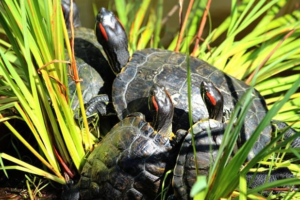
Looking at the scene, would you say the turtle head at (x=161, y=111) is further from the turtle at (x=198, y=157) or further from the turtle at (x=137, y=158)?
the turtle at (x=198, y=157)

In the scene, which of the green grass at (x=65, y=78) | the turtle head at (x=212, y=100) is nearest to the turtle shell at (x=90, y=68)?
the green grass at (x=65, y=78)

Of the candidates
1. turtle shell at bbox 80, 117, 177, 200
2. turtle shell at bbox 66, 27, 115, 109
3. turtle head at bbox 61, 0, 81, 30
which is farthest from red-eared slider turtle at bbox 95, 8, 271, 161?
turtle head at bbox 61, 0, 81, 30

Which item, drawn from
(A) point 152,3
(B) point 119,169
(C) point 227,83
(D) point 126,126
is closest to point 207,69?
(C) point 227,83

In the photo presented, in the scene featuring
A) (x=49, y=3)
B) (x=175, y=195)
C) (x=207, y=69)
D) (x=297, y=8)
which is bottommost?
(x=175, y=195)

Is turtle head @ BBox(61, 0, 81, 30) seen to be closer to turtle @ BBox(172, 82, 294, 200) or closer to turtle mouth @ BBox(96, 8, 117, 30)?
turtle mouth @ BBox(96, 8, 117, 30)

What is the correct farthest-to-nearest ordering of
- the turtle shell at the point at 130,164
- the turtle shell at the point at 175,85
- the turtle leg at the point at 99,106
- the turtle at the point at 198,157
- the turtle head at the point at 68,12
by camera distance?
1. the turtle head at the point at 68,12
2. the turtle leg at the point at 99,106
3. the turtle shell at the point at 175,85
4. the turtle shell at the point at 130,164
5. the turtle at the point at 198,157

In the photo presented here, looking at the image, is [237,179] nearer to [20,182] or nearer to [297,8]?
[20,182]

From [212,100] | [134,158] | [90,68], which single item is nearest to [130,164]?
[134,158]
